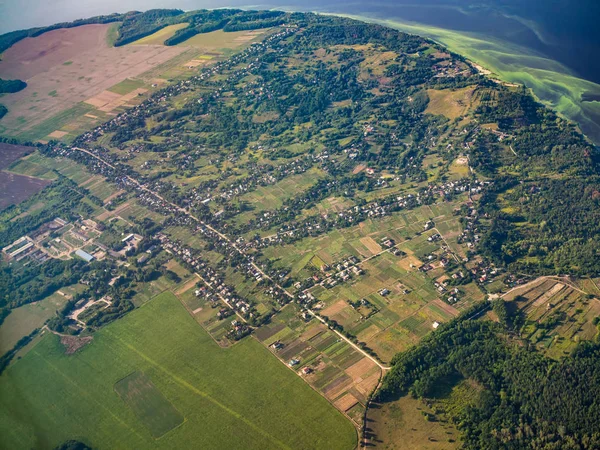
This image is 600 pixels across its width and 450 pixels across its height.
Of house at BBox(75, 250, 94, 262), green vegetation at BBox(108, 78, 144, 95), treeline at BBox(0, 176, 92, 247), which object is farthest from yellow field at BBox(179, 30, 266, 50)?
house at BBox(75, 250, 94, 262)

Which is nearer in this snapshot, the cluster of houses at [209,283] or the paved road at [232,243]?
the paved road at [232,243]

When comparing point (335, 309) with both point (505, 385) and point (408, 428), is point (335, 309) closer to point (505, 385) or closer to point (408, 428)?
point (408, 428)

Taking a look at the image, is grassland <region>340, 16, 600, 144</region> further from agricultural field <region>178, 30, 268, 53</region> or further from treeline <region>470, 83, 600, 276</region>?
agricultural field <region>178, 30, 268, 53</region>

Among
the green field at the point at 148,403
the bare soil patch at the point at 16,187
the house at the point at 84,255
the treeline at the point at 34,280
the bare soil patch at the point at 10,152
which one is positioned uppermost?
the bare soil patch at the point at 10,152

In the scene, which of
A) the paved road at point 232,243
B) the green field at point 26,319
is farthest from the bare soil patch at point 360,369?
the green field at point 26,319

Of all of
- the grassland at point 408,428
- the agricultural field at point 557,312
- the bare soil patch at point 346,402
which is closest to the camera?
the grassland at point 408,428

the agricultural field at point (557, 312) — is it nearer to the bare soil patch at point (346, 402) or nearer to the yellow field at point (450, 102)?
the bare soil patch at point (346, 402)
